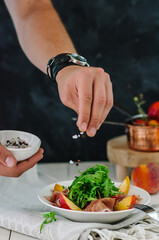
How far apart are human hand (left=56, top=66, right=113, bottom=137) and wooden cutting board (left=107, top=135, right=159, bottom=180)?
70 cm

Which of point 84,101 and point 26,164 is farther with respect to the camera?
point 26,164

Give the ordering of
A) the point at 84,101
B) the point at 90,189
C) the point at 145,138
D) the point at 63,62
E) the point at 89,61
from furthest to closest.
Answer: the point at 89,61, the point at 145,138, the point at 63,62, the point at 90,189, the point at 84,101

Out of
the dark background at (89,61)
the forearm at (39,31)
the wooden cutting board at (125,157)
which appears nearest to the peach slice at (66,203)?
the forearm at (39,31)

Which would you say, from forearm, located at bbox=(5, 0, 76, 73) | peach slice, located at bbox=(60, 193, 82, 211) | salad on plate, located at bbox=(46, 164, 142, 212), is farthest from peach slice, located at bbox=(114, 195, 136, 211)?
forearm, located at bbox=(5, 0, 76, 73)

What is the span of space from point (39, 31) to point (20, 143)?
0.47m

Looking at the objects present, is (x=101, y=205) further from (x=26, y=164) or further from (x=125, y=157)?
(x=125, y=157)

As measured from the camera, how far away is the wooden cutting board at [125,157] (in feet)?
5.76

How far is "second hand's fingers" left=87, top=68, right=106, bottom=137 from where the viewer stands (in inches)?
41.7

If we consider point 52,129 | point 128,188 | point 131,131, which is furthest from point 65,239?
point 52,129

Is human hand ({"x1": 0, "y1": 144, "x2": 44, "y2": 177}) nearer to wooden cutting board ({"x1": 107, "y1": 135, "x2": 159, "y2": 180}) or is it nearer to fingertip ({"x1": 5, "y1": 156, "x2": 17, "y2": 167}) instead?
fingertip ({"x1": 5, "y1": 156, "x2": 17, "y2": 167})

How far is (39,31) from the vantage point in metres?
1.48

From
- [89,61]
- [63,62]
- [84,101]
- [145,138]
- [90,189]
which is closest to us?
[84,101]

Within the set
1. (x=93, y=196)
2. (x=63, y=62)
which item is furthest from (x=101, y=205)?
(x=63, y=62)

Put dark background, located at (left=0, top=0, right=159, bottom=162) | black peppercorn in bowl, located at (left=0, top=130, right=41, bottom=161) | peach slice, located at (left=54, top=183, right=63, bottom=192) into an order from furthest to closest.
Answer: dark background, located at (left=0, top=0, right=159, bottom=162) → peach slice, located at (left=54, top=183, right=63, bottom=192) → black peppercorn in bowl, located at (left=0, top=130, right=41, bottom=161)
